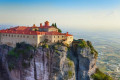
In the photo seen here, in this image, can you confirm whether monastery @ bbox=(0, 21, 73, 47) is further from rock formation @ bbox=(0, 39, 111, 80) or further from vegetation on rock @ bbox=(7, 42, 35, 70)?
rock formation @ bbox=(0, 39, 111, 80)

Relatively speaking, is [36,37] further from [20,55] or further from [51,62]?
[51,62]

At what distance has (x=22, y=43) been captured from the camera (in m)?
43.4

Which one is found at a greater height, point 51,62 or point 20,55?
point 20,55

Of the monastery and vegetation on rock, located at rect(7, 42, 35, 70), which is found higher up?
the monastery

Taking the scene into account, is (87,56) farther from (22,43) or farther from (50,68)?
(22,43)

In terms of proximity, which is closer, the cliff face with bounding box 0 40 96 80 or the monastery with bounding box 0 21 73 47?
the cliff face with bounding box 0 40 96 80

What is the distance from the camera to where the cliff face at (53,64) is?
132 feet

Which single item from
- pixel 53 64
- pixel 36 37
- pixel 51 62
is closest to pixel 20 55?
pixel 36 37

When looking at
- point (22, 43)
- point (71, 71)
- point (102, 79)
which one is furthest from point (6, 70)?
point (102, 79)

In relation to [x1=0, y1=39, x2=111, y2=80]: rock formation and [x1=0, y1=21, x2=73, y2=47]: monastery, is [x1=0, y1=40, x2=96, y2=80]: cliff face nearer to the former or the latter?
[x1=0, y1=39, x2=111, y2=80]: rock formation

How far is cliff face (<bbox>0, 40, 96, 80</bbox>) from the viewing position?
4010 centimetres

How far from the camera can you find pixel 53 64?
132ft

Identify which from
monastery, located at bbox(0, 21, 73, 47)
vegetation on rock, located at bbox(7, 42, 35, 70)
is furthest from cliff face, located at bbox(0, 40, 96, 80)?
monastery, located at bbox(0, 21, 73, 47)

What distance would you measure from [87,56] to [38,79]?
15.2 metres
